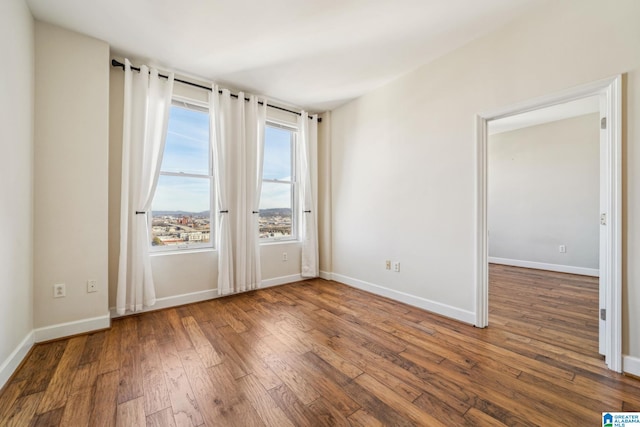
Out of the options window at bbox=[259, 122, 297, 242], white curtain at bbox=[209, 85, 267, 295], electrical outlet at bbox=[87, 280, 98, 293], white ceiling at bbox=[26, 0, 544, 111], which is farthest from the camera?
window at bbox=[259, 122, 297, 242]

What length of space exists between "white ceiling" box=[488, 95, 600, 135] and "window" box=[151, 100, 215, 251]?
4.20m

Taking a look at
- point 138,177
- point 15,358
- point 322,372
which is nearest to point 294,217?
point 138,177

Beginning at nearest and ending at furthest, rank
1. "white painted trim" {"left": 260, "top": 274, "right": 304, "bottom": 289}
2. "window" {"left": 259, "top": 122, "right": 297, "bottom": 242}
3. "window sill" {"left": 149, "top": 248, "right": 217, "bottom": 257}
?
"window sill" {"left": 149, "top": 248, "right": 217, "bottom": 257} < "white painted trim" {"left": 260, "top": 274, "right": 304, "bottom": 289} < "window" {"left": 259, "top": 122, "right": 297, "bottom": 242}

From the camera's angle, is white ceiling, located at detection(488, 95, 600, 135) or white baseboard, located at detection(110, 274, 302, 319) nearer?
white baseboard, located at detection(110, 274, 302, 319)

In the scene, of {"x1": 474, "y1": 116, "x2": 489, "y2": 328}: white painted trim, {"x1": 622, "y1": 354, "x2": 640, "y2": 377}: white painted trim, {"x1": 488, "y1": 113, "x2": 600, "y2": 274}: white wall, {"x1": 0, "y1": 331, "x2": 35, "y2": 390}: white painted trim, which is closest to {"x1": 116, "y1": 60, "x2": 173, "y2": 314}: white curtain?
{"x1": 0, "y1": 331, "x2": 35, "y2": 390}: white painted trim

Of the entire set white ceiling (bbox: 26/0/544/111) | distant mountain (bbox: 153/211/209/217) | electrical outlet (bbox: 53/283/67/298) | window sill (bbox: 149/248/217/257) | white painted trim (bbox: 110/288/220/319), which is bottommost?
white painted trim (bbox: 110/288/220/319)

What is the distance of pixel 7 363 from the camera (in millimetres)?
1682

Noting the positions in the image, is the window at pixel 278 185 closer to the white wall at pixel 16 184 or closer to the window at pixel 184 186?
the window at pixel 184 186

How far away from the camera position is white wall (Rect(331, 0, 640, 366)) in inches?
67.7

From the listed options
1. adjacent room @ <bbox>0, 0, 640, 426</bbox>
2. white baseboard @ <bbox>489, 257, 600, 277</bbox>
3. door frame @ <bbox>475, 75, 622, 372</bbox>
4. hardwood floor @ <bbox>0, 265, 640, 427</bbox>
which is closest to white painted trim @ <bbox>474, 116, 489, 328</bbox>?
adjacent room @ <bbox>0, 0, 640, 426</bbox>

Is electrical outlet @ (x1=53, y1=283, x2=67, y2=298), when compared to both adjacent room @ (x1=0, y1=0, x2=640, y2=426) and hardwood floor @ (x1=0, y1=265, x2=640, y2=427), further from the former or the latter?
hardwood floor @ (x1=0, y1=265, x2=640, y2=427)

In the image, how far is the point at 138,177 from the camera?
8.77 feet

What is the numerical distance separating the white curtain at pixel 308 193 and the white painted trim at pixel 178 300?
1.41m

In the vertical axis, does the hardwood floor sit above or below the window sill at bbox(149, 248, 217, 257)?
below
